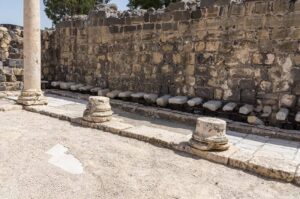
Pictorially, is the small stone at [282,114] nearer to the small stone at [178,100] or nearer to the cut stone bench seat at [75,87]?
the small stone at [178,100]

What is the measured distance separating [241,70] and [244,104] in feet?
2.35

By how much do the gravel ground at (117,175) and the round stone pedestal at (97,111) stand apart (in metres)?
0.79

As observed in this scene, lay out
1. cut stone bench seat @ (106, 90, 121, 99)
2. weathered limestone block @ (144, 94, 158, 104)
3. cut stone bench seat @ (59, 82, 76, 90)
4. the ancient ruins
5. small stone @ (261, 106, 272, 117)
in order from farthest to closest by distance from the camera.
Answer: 1. cut stone bench seat @ (59, 82, 76, 90)
2. cut stone bench seat @ (106, 90, 121, 99)
3. weathered limestone block @ (144, 94, 158, 104)
4. small stone @ (261, 106, 272, 117)
5. the ancient ruins

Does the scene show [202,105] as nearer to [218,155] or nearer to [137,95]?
[137,95]

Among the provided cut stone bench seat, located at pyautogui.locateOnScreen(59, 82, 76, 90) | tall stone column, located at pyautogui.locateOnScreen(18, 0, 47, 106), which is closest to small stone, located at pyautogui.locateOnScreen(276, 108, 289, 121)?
tall stone column, located at pyautogui.locateOnScreen(18, 0, 47, 106)

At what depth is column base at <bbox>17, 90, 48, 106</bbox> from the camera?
6.79 meters

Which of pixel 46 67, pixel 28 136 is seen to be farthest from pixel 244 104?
pixel 46 67

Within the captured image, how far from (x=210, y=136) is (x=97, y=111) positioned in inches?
91.6

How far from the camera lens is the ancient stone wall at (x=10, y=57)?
8688 millimetres

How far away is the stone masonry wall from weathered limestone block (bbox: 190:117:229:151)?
6.64 feet

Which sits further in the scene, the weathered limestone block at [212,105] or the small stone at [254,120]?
the weathered limestone block at [212,105]

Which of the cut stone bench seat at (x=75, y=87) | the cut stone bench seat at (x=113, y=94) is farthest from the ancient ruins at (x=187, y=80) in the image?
the cut stone bench seat at (x=75, y=87)

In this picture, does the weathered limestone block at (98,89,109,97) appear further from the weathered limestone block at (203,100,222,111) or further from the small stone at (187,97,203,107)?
the weathered limestone block at (203,100,222,111)

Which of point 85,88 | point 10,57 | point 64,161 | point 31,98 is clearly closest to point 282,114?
point 64,161
